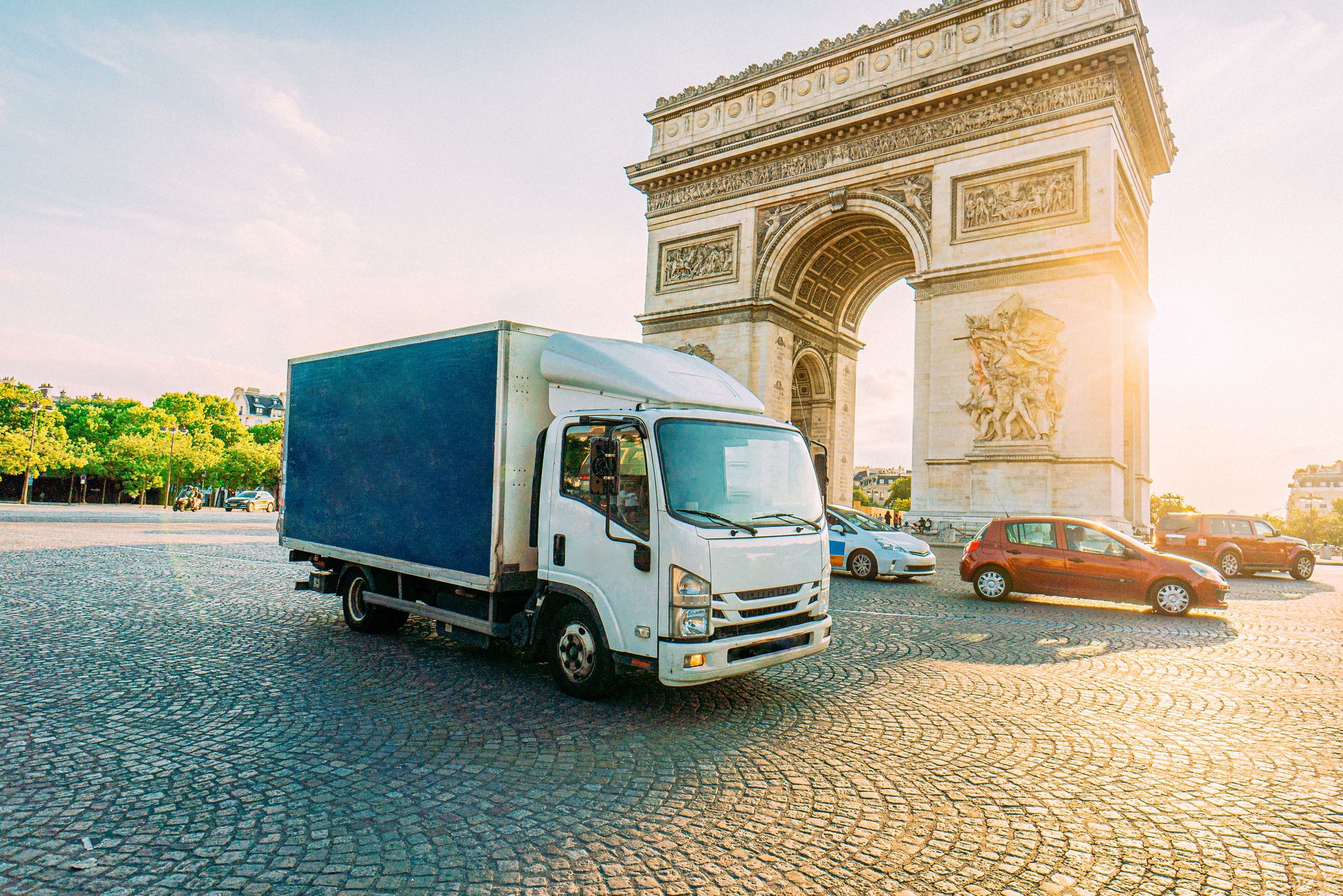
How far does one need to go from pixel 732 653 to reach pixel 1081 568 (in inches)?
331

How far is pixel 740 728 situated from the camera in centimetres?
511

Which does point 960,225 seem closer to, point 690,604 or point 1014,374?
point 1014,374

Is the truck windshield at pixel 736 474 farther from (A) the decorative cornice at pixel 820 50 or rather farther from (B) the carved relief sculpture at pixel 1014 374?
(A) the decorative cornice at pixel 820 50

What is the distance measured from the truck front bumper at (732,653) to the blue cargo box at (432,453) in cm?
165

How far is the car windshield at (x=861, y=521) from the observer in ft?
50.0

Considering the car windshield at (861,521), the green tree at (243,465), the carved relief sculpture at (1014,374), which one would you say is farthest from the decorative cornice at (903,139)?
the green tree at (243,465)

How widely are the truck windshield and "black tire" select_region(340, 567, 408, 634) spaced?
157 inches

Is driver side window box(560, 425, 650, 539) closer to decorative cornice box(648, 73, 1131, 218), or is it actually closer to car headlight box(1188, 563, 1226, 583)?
car headlight box(1188, 563, 1226, 583)

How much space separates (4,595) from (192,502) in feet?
141

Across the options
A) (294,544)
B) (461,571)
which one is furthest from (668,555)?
(294,544)

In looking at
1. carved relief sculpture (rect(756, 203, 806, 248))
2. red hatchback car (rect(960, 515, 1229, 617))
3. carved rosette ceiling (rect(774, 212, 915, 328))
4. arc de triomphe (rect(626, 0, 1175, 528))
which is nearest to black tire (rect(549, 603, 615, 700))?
red hatchback car (rect(960, 515, 1229, 617))

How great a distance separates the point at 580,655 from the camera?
225 inches

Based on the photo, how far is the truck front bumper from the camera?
4988mm

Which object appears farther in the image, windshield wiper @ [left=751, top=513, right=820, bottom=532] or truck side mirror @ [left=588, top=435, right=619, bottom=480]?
windshield wiper @ [left=751, top=513, right=820, bottom=532]
